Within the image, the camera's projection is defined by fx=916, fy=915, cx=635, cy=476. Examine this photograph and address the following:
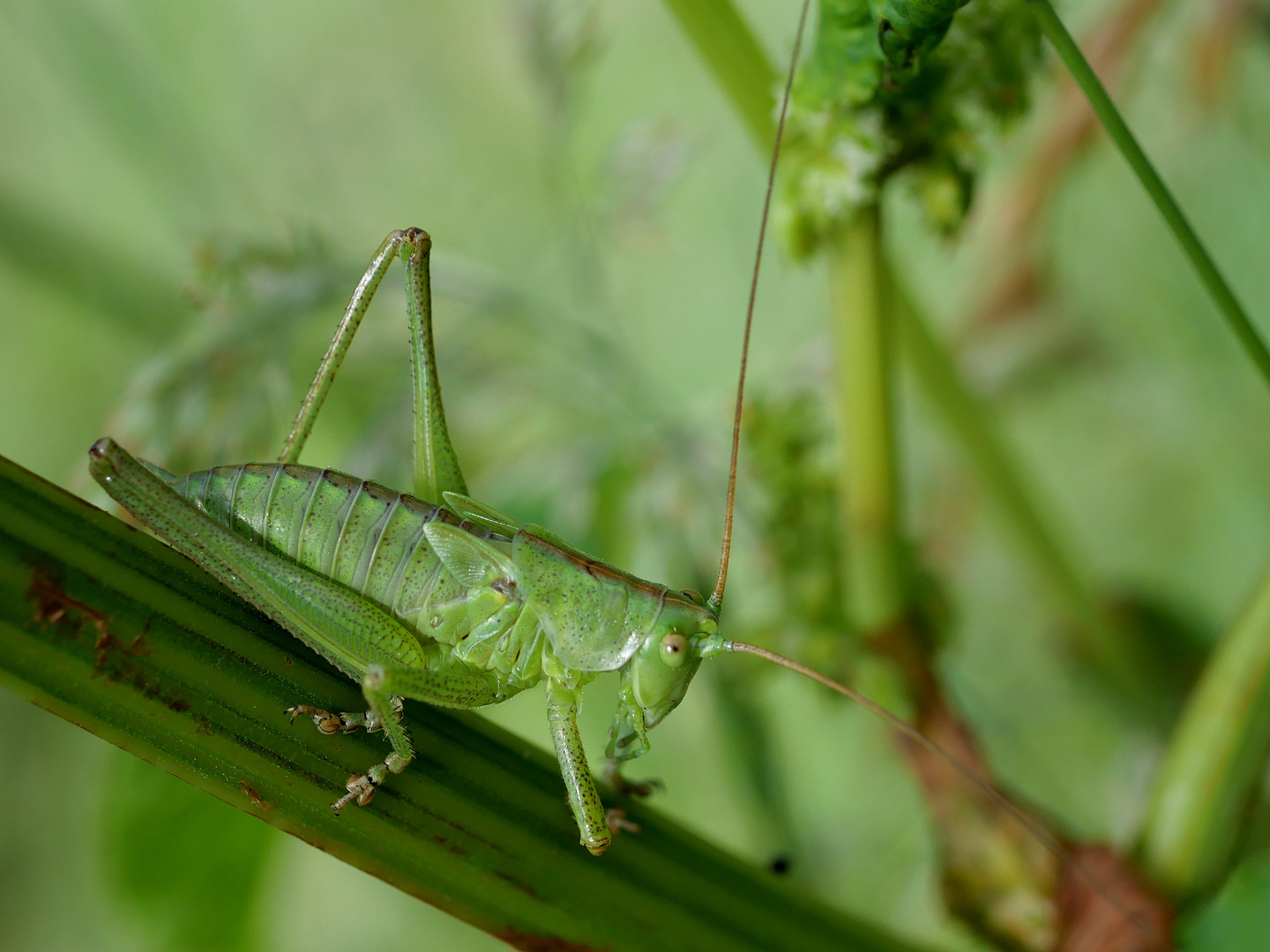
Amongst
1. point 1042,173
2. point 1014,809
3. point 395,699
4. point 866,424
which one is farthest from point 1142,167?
point 1042,173

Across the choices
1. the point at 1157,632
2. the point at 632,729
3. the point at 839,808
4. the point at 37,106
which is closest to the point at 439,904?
the point at 632,729

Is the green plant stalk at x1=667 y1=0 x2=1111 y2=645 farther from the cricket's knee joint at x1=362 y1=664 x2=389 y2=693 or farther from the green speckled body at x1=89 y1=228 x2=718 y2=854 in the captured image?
the cricket's knee joint at x1=362 y1=664 x2=389 y2=693

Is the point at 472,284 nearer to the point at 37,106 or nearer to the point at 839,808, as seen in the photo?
the point at 839,808

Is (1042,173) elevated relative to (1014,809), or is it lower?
elevated

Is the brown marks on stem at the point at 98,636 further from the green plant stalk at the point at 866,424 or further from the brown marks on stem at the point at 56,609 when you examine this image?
the green plant stalk at the point at 866,424

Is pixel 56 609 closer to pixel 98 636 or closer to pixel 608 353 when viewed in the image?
pixel 98 636

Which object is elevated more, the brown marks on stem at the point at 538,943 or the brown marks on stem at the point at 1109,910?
the brown marks on stem at the point at 538,943

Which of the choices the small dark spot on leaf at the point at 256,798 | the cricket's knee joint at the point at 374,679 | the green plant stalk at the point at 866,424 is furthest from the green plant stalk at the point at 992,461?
the small dark spot on leaf at the point at 256,798
